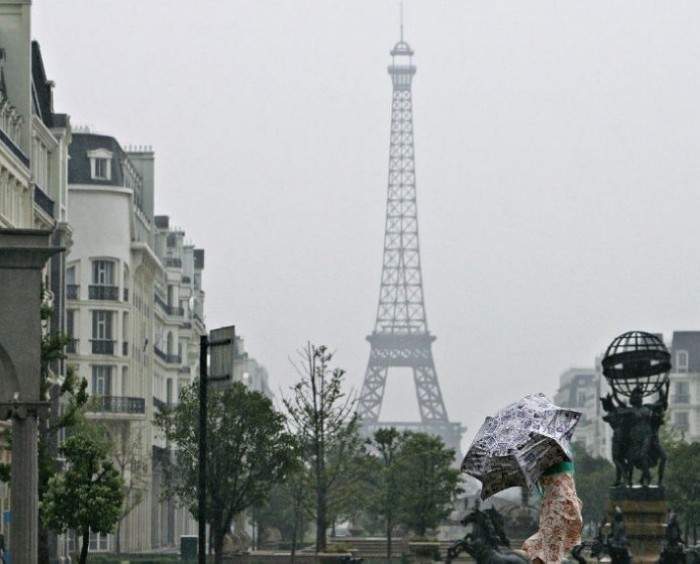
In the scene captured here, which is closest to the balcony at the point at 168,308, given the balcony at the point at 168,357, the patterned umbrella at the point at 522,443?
the balcony at the point at 168,357

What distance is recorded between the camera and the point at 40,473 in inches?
2002

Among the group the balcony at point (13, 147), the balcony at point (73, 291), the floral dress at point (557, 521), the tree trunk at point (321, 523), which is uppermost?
the balcony at point (13, 147)

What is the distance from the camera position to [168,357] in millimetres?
124375

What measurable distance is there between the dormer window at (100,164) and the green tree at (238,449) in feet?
107

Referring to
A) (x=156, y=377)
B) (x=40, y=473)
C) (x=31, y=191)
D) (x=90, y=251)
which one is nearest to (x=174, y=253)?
(x=156, y=377)

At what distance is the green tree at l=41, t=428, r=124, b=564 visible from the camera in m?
49.2

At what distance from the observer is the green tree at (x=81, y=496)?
1938 inches

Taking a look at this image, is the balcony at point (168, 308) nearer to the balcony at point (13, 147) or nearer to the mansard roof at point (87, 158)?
the mansard roof at point (87, 158)

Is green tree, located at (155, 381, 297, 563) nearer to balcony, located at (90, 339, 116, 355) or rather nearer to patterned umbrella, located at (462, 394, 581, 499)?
balcony, located at (90, 339, 116, 355)

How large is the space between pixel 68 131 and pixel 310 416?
15.2 meters

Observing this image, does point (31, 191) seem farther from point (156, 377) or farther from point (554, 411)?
point (554, 411)

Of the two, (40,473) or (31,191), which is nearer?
(40,473)

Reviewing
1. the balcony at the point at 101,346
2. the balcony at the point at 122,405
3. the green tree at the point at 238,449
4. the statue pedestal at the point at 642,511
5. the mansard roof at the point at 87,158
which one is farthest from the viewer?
the balcony at the point at 101,346

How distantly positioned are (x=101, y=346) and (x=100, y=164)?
914 cm
